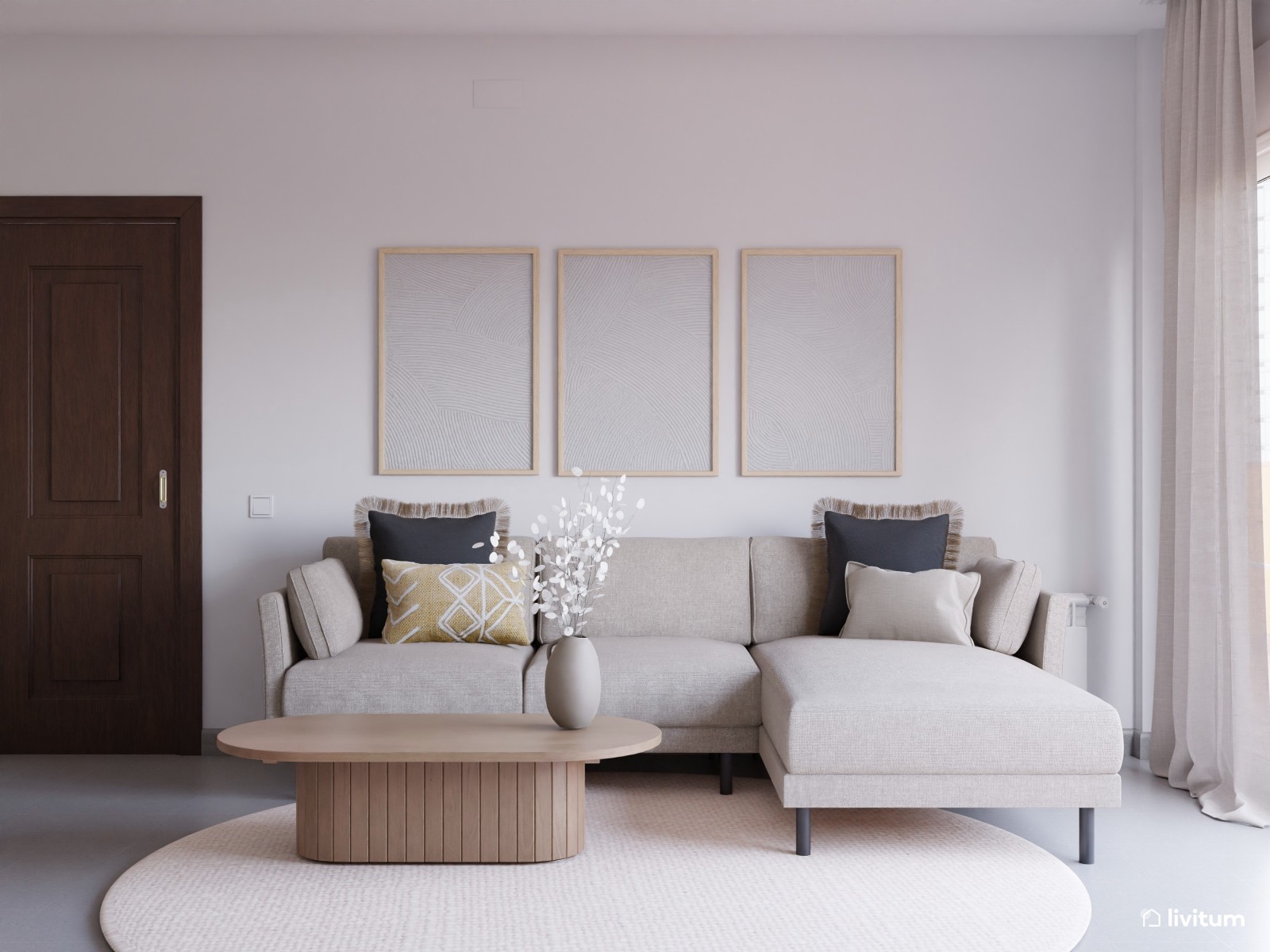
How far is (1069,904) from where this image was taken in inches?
103

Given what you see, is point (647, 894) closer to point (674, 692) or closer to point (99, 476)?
point (674, 692)

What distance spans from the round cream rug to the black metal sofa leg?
0.10 m

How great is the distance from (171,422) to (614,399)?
6.11 ft

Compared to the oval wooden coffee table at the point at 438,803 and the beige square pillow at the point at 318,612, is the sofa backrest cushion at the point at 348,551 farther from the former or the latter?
the oval wooden coffee table at the point at 438,803

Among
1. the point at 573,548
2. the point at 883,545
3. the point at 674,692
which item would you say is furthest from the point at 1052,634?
the point at 573,548

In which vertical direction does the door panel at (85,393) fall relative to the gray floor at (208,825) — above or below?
above

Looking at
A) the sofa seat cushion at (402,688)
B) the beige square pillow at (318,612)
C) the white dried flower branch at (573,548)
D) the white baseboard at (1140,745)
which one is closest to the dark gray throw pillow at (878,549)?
the white dried flower branch at (573,548)

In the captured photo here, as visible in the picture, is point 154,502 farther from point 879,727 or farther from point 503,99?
point 879,727

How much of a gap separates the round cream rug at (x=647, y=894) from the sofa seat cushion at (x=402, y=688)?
393 mm

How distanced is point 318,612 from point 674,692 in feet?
4.09

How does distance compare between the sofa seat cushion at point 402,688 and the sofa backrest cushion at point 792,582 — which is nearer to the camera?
the sofa seat cushion at point 402,688

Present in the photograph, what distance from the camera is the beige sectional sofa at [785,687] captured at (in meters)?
2.86

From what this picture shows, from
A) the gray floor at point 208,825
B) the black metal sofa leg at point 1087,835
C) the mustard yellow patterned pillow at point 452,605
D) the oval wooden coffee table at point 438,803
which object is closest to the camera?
the gray floor at point 208,825

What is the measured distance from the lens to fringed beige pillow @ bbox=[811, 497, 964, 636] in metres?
3.93
